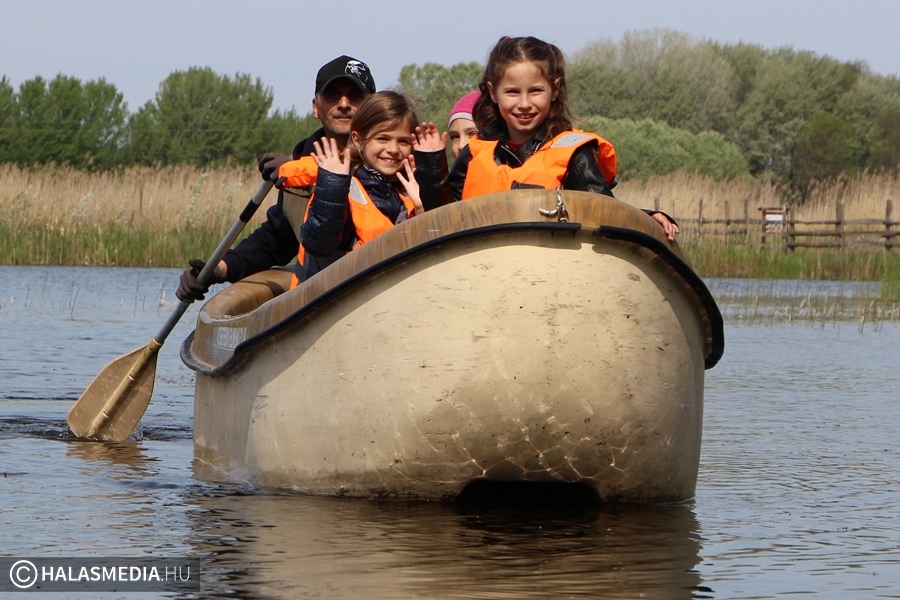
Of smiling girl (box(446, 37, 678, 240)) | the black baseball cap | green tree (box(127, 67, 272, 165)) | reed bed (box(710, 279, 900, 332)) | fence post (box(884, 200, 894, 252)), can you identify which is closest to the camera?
smiling girl (box(446, 37, 678, 240))

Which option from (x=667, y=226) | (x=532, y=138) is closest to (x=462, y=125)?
(x=532, y=138)

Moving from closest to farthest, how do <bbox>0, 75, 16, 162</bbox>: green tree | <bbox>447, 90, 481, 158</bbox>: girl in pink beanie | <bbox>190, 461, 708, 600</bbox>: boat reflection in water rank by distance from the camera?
<bbox>190, 461, 708, 600</bbox>: boat reflection in water < <bbox>447, 90, 481, 158</bbox>: girl in pink beanie < <bbox>0, 75, 16, 162</bbox>: green tree

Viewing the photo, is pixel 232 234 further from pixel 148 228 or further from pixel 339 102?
pixel 148 228

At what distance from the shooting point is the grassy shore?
17312 mm

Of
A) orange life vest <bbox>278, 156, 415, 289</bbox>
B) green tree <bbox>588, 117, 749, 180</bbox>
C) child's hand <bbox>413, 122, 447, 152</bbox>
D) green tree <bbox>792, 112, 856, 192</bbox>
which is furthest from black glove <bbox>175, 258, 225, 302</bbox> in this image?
green tree <bbox>792, 112, 856, 192</bbox>

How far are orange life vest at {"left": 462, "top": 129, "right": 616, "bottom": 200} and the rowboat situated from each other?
32cm

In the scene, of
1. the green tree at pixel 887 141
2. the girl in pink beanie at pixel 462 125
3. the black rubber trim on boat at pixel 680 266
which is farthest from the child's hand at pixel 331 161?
the green tree at pixel 887 141

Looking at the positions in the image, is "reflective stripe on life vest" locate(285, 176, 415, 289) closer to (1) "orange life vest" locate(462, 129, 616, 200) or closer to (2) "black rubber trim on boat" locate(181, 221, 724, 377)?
(1) "orange life vest" locate(462, 129, 616, 200)

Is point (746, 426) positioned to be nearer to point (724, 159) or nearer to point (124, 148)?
point (724, 159)

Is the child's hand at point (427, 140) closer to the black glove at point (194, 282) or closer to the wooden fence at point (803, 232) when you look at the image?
the black glove at point (194, 282)

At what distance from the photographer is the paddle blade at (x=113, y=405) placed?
6.72m

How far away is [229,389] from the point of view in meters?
5.15

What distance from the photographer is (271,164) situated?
557 centimetres

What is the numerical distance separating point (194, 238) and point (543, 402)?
14096mm
